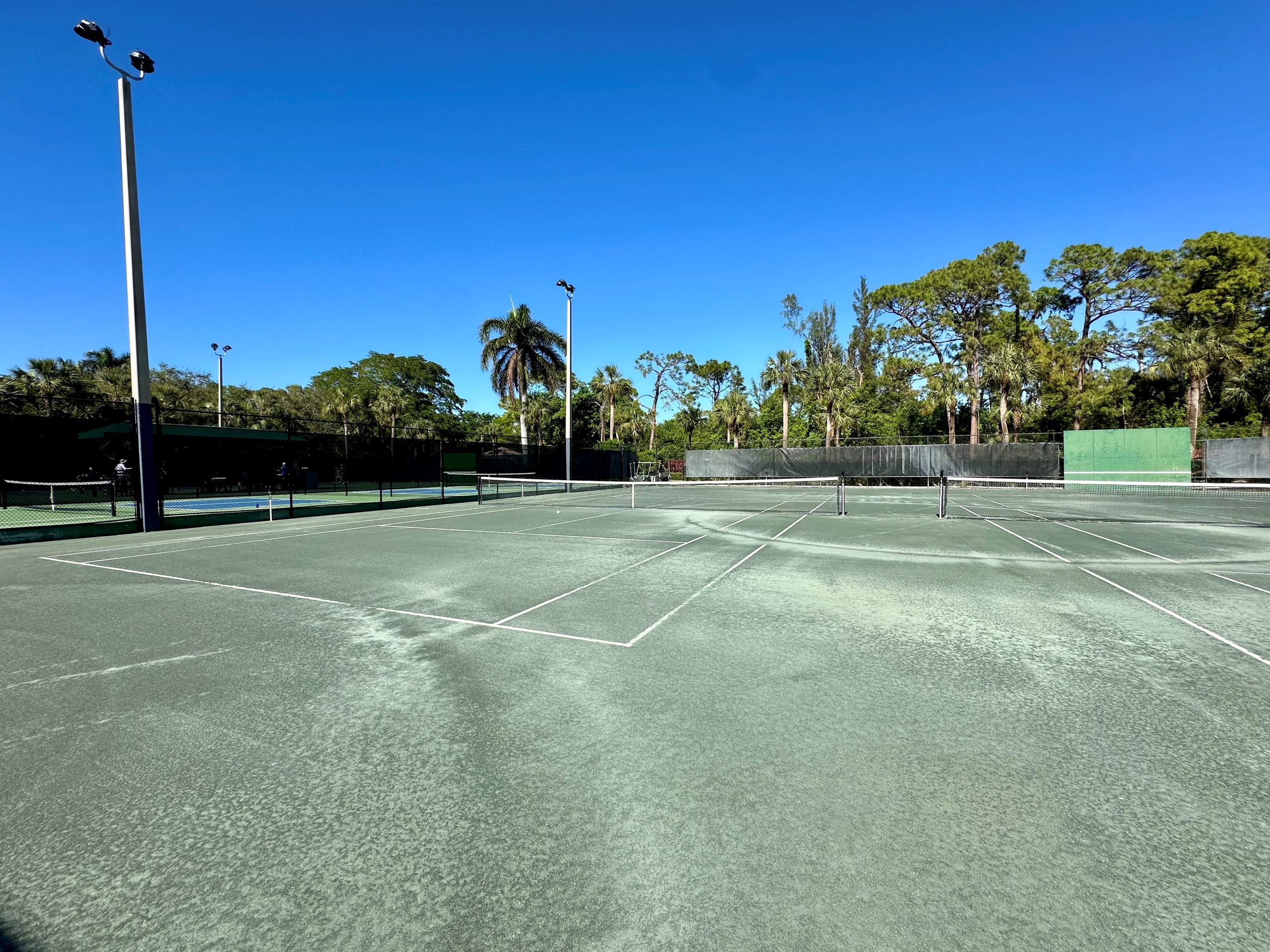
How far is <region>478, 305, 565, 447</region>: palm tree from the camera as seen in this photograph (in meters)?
41.9

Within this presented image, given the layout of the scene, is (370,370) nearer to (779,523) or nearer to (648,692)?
(779,523)

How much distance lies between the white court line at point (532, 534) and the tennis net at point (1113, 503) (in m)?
8.57

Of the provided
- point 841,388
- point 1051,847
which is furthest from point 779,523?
point 841,388

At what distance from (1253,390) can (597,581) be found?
49.8 metres

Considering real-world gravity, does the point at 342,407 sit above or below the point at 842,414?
above

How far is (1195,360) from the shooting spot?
121ft

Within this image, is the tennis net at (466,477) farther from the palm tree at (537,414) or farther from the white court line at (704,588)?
the white court line at (704,588)

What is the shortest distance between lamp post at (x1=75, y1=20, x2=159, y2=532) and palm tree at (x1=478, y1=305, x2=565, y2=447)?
2699 centimetres

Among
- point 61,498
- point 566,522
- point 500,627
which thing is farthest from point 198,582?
point 61,498

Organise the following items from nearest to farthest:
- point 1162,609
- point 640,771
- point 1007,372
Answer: point 640,771
point 1162,609
point 1007,372

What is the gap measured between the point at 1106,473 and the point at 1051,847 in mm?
34427

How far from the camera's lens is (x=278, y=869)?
2299 millimetres

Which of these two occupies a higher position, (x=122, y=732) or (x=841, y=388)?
(x=841, y=388)

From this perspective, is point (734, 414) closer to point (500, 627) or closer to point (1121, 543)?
point (1121, 543)
